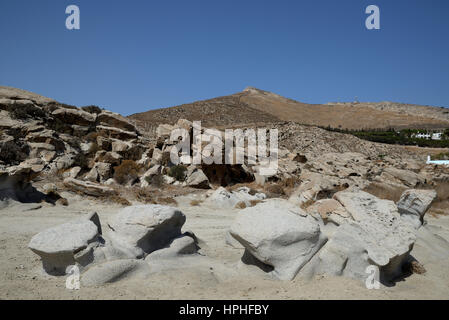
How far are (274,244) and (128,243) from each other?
2.17m

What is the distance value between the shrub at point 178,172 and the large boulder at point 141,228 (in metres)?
8.43

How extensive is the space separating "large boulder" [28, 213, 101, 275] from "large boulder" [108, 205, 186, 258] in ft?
1.17

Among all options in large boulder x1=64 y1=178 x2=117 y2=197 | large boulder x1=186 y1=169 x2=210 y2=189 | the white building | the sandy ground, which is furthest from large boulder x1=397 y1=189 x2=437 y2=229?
the white building

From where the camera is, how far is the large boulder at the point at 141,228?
4.96 metres

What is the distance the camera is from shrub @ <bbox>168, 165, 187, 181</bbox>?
13.9 meters

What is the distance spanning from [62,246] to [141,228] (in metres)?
1.09

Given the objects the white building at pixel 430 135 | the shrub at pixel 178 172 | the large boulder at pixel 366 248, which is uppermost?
the white building at pixel 430 135

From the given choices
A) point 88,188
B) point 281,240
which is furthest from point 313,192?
point 88,188

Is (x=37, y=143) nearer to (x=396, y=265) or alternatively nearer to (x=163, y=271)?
(x=163, y=271)

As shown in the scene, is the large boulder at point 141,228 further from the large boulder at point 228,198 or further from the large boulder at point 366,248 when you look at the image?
the large boulder at point 228,198

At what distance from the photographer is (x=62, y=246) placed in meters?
4.48

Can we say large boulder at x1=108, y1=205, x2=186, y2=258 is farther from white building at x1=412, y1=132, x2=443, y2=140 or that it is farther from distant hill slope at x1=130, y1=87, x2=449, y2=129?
white building at x1=412, y1=132, x2=443, y2=140

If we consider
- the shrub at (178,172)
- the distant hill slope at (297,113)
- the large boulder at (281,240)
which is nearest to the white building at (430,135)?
the distant hill slope at (297,113)

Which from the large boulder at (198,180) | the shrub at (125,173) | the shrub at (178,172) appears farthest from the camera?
the shrub at (178,172)
